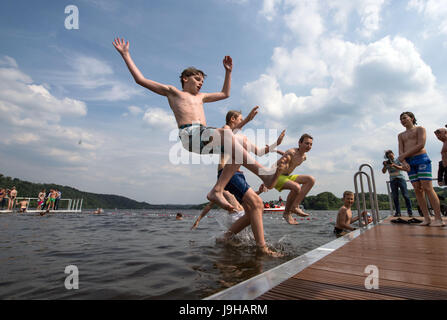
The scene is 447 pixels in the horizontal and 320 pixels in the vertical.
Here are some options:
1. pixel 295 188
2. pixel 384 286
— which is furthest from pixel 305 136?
pixel 384 286

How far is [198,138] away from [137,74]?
1344 millimetres

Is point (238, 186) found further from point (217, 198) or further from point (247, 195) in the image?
point (217, 198)

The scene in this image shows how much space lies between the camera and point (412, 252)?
8.36 ft

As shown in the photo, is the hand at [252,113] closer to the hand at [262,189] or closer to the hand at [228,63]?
the hand at [228,63]

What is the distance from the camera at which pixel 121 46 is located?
3287 millimetres

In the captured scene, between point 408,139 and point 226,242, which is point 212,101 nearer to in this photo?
point 226,242

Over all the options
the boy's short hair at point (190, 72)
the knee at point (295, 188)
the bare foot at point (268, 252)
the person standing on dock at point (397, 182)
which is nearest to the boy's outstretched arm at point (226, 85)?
the boy's short hair at point (190, 72)

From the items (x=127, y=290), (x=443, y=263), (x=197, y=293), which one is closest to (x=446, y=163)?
(x=443, y=263)

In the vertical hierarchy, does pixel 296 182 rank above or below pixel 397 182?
below

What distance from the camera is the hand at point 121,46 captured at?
325cm

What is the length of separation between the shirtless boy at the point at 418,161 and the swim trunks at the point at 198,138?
470 cm

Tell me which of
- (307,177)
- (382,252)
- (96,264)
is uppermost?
(307,177)

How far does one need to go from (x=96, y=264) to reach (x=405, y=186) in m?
9.93

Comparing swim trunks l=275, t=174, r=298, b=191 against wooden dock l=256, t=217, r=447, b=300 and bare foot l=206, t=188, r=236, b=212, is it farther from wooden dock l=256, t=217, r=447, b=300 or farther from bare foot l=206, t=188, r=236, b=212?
wooden dock l=256, t=217, r=447, b=300
